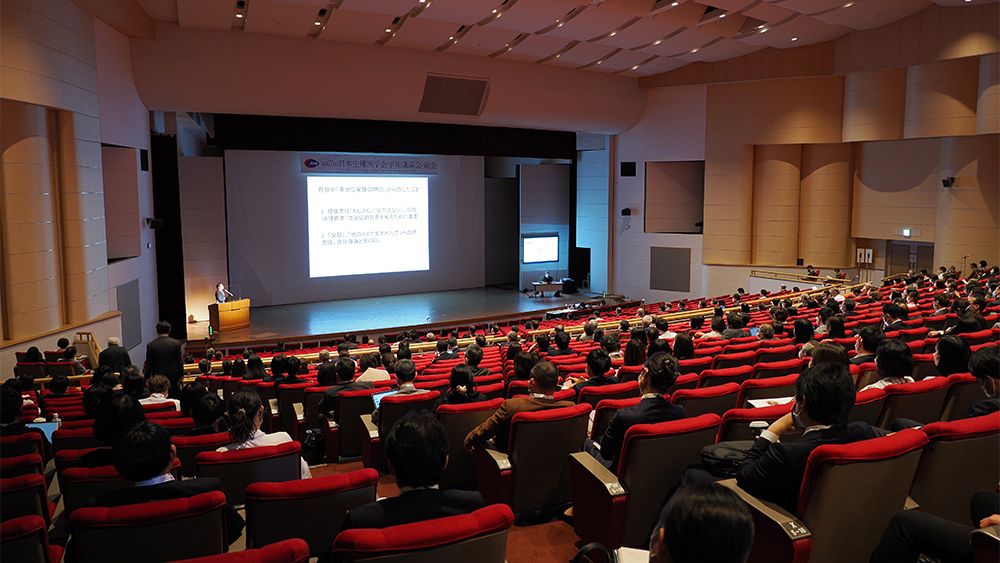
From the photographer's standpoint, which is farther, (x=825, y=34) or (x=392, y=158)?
(x=392, y=158)

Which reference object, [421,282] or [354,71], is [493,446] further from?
[421,282]

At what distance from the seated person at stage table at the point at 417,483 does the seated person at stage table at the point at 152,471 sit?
72cm

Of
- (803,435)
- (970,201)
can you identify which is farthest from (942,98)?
(803,435)

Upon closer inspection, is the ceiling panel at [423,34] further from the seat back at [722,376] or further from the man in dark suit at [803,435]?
the man in dark suit at [803,435]

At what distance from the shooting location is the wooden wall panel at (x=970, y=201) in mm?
16500

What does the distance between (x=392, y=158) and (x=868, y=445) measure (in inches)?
763

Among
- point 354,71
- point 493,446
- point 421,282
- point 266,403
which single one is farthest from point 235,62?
point 493,446

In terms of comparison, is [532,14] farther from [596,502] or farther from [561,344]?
[596,502]

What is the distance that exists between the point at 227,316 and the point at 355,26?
25.4 feet

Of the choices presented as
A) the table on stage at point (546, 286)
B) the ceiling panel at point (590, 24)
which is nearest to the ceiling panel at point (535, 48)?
the ceiling panel at point (590, 24)

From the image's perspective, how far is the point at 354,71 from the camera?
53.5 feet

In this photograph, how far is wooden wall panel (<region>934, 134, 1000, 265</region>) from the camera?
16500mm

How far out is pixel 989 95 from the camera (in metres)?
15.4

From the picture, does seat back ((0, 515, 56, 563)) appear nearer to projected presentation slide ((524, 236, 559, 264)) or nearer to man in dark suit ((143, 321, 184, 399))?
man in dark suit ((143, 321, 184, 399))
